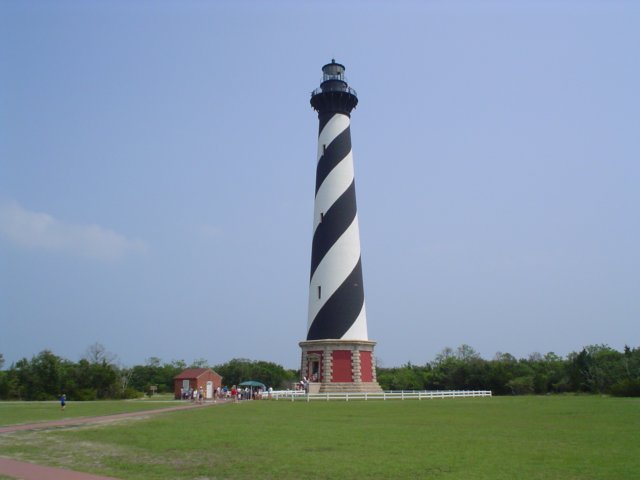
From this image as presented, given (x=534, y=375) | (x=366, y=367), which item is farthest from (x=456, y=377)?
(x=366, y=367)

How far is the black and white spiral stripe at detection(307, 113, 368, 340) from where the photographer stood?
1271 inches

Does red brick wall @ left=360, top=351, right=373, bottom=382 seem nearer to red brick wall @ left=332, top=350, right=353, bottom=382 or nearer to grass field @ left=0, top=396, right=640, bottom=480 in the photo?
red brick wall @ left=332, top=350, right=353, bottom=382

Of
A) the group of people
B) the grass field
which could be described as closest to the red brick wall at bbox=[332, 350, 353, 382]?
the group of people

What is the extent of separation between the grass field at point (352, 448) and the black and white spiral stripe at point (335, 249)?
15330mm

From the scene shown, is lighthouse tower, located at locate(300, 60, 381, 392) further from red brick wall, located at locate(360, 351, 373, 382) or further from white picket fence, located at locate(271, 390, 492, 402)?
white picket fence, located at locate(271, 390, 492, 402)

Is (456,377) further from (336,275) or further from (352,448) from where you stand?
(352,448)

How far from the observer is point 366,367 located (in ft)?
106

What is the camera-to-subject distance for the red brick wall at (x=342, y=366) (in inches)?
1236

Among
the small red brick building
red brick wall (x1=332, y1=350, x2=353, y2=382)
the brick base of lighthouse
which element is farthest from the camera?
the small red brick building

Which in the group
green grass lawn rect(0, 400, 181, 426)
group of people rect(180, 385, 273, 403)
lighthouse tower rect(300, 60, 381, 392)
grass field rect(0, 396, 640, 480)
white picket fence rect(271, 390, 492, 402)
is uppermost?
lighthouse tower rect(300, 60, 381, 392)

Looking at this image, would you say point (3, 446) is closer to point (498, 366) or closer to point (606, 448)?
point (606, 448)

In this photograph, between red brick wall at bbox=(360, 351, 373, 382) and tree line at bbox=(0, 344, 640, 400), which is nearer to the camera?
red brick wall at bbox=(360, 351, 373, 382)

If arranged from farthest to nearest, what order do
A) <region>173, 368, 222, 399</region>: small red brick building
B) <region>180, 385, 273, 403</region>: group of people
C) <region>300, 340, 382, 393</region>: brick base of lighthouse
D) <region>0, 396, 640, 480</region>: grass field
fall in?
<region>173, 368, 222, 399</region>: small red brick building → <region>180, 385, 273, 403</region>: group of people → <region>300, 340, 382, 393</region>: brick base of lighthouse → <region>0, 396, 640, 480</region>: grass field

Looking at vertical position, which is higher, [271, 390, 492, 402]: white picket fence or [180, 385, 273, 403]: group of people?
[180, 385, 273, 403]: group of people
